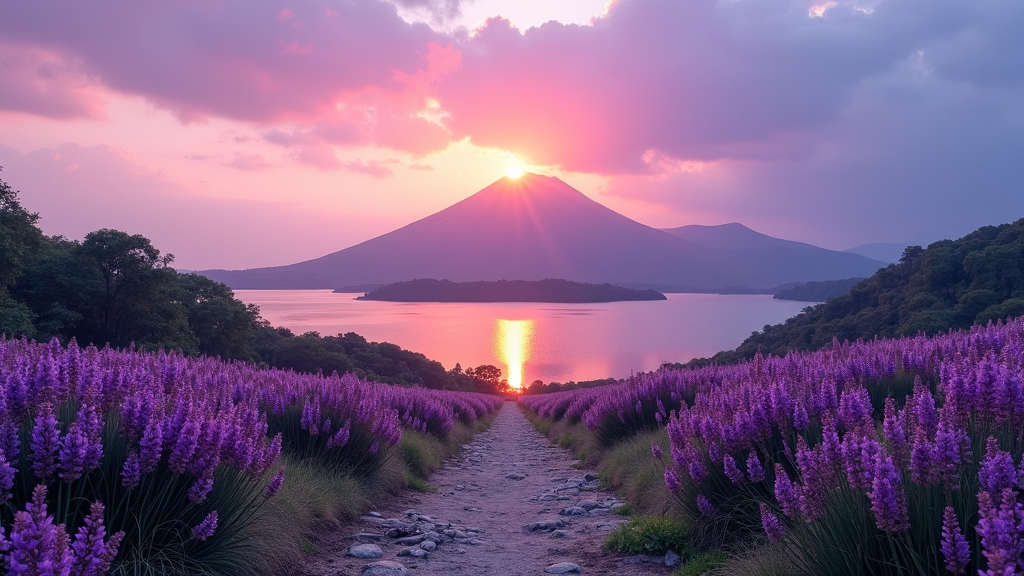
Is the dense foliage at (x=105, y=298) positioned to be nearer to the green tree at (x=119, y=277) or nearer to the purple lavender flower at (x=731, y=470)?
the green tree at (x=119, y=277)

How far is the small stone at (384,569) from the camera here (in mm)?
5352

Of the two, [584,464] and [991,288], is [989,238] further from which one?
[584,464]

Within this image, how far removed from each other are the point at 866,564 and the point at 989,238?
5459 cm

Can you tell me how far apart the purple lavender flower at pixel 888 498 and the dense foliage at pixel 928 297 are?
104 feet

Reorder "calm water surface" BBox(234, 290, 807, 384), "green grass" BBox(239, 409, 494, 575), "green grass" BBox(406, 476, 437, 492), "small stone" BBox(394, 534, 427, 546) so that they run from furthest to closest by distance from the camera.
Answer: "calm water surface" BBox(234, 290, 807, 384) → "green grass" BBox(406, 476, 437, 492) → "small stone" BBox(394, 534, 427, 546) → "green grass" BBox(239, 409, 494, 575)

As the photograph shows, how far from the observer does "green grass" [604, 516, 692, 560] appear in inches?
230

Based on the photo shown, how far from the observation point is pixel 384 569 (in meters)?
5.45

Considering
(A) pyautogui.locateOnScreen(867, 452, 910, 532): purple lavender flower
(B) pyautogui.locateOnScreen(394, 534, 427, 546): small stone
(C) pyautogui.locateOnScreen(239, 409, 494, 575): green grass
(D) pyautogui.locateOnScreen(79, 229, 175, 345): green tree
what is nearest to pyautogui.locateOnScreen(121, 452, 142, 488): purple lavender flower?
(C) pyautogui.locateOnScreen(239, 409, 494, 575): green grass

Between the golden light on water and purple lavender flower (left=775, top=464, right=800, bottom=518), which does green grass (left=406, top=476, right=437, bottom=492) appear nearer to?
purple lavender flower (left=775, top=464, right=800, bottom=518)

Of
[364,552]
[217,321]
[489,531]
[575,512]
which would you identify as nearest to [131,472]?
[364,552]

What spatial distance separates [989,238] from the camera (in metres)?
47.2

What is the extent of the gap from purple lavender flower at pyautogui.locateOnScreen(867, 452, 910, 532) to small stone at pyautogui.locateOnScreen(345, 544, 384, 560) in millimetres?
4444

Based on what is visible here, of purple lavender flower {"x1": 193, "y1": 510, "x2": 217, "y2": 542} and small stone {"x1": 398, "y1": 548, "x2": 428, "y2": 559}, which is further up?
purple lavender flower {"x1": 193, "y1": 510, "x2": 217, "y2": 542}

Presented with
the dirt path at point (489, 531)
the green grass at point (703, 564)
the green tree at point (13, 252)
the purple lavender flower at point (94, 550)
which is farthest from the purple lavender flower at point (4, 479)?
the green tree at point (13, 252)
